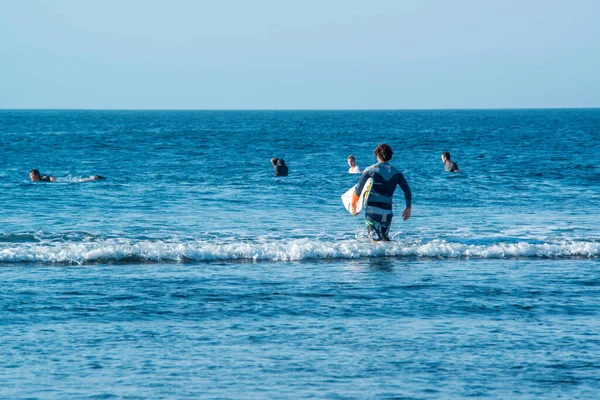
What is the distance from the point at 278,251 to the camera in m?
11.9

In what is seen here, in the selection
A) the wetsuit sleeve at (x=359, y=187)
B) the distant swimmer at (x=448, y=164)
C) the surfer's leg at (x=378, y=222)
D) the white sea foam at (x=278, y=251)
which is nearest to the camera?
the white sea foam at (x=278, y=251)

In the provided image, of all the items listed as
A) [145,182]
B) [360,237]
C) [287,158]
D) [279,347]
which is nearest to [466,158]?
[287,158]

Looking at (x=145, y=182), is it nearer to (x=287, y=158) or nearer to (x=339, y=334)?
(x=287, y=158)

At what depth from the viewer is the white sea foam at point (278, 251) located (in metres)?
11.6

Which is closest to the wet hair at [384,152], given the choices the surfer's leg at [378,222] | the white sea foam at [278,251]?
the surfer's leg at [378,222]

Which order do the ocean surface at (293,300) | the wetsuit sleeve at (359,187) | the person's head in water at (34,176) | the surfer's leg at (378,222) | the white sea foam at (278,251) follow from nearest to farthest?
the ocean surface at (293,300) → the white sea foam at (278,251) → the wetsuit sleeve at (359,187) → the surfer's leg at (378,222) → the person's head in water at (34,176)

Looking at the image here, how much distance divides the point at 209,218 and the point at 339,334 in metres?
9.80

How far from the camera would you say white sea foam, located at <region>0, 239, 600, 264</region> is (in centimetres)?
1159

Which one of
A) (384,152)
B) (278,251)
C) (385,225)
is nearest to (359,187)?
(384,152)

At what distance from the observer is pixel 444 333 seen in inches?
290

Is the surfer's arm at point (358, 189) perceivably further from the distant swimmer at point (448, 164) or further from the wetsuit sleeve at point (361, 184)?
the distant swimmer at point (448, 164)

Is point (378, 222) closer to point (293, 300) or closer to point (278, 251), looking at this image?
point (278, 251)

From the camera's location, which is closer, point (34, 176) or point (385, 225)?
point (385, 225)

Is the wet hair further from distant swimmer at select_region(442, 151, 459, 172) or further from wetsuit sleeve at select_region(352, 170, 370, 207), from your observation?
distant swimmer at select_region(442, 151, 459, 172)
